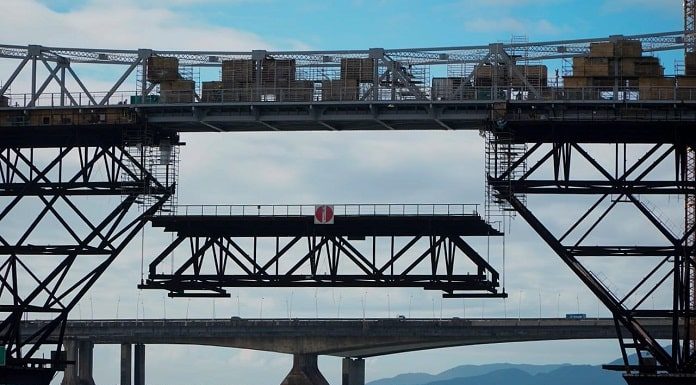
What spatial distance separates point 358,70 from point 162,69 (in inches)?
469

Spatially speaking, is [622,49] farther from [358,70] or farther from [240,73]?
[240,73]

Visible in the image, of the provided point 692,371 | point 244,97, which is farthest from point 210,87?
point 692,371

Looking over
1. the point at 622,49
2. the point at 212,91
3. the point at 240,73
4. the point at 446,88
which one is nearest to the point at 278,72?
the point at 240,73

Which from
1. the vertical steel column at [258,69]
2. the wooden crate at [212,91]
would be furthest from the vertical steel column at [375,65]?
the wooden crate at [212,91]

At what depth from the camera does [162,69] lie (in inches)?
4028

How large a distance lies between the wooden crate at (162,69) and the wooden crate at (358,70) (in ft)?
33.7

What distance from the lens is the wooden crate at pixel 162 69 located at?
102 meters

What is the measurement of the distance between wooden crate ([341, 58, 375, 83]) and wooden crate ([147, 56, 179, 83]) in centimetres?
1026

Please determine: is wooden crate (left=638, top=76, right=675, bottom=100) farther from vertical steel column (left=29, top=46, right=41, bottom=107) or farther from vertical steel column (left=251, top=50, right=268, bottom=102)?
vertical steel column (left=29, top=46, right=41, bottom=107)

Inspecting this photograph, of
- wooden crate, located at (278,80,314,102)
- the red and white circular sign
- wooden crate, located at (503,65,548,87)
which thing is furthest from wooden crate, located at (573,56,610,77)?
the red and white circular sign

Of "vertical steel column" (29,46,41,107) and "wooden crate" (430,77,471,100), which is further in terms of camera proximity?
"vertical steel column" (29,46,41,107)

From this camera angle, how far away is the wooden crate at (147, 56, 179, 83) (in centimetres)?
10200

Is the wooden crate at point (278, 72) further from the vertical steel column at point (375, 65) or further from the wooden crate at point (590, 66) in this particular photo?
the wooden crate at point (590, 66)

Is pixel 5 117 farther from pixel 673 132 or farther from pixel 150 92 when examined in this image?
pixel 673 132
